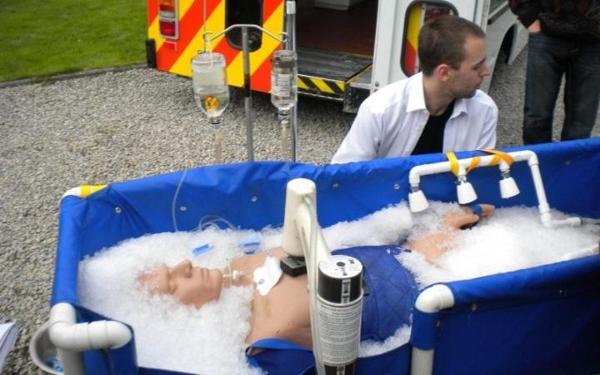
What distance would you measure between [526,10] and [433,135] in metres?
1.09

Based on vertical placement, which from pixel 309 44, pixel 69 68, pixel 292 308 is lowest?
pixel 69 68

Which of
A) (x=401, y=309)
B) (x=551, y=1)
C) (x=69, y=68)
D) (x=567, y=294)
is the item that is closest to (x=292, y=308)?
(x=401, y=309)

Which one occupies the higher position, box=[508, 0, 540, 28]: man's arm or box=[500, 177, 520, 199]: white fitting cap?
box=[508, 0, 540, 28]: man's arm

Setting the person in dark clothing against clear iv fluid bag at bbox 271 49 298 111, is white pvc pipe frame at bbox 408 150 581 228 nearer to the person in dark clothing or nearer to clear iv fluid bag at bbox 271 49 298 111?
clear iv fluid bag at bbox 271 49 298 111

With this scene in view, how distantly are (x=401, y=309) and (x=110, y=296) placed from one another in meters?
0.91

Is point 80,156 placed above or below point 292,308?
below

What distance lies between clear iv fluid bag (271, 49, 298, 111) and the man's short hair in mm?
531

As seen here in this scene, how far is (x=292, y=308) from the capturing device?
1716mm

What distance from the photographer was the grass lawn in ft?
17.7

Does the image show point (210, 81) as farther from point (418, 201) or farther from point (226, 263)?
point (418, 201)

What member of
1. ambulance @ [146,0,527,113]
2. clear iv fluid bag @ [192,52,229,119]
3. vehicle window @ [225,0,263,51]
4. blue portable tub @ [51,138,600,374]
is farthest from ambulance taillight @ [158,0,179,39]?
blue portable tub @ [51,138,600,374]

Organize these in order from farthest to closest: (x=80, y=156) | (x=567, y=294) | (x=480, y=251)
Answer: (x=80, y=156), (x=480, y=251), (x=567, y=294)

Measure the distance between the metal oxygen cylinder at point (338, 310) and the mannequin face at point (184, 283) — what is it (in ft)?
2.47

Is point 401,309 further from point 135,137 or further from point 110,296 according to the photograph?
point 135,137
